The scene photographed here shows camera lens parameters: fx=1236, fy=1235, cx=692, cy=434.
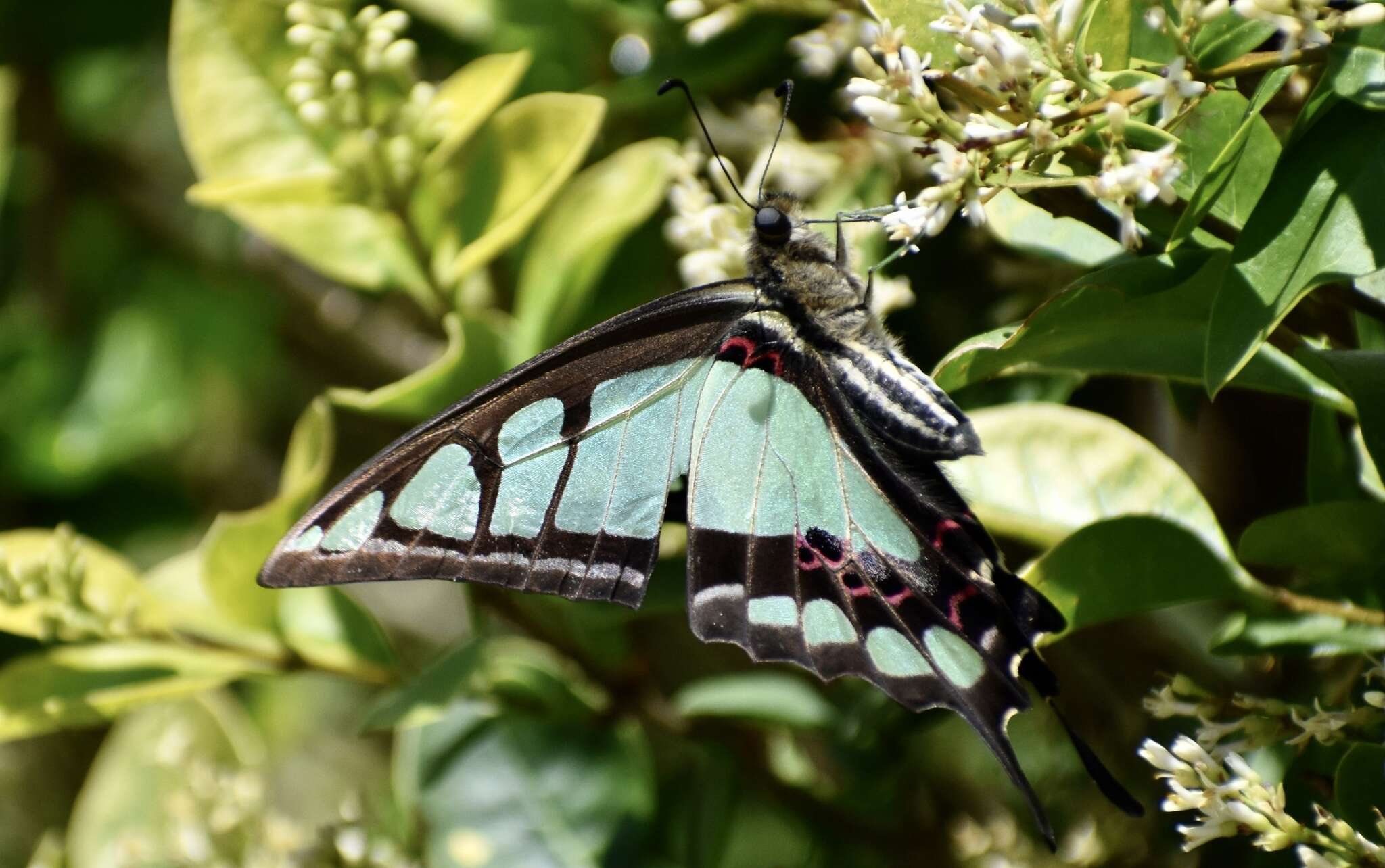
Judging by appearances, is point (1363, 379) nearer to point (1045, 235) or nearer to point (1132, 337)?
point (1132, 337)

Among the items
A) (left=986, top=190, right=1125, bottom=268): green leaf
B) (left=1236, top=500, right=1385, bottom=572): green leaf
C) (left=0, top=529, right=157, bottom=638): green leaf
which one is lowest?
(left=0, top=529, right=157, bottom=638): green leaf

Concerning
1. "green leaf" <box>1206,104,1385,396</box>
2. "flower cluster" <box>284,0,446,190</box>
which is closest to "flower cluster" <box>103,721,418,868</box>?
"flower cluster" <box>284,0,446,190</box>

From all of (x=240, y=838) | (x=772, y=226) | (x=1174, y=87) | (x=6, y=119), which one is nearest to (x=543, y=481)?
(x=772, y=226)

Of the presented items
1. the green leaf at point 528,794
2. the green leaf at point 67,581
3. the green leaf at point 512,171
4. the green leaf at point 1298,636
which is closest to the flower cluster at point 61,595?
the green leaf at point 67,581

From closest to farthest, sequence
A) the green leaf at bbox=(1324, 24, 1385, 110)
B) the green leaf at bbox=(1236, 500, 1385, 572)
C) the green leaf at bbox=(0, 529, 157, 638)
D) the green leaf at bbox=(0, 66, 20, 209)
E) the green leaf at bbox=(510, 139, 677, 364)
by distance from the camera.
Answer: the green leaf at bbox=(1324, 24, 1385, 110) → the green leaf at bbox=(1236, 500, 1385, 572) → the green leaf at bbox=(0, 529, 157, 638) → the green leaf at bbox=(510, 139, 677, 364) → the green leaf at bbox=(0, 66, 20, 209)

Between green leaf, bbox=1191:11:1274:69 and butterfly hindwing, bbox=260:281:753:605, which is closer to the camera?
green leaf, bbox=1191:11:1274:69

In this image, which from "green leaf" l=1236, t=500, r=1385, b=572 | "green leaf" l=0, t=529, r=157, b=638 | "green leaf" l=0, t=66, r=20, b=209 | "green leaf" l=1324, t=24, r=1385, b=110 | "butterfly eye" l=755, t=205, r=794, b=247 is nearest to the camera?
"green leaf" l=1324, t=24, r=1385, b=110

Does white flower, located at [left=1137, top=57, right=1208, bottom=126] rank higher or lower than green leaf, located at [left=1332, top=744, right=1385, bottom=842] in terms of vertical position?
higher

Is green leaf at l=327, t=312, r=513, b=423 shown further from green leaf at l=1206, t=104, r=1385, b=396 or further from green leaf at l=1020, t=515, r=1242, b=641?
green leaf at l=1206, t=104, r=1385, b=396
